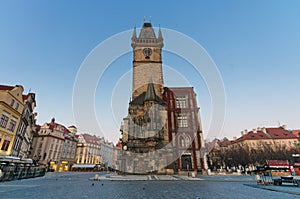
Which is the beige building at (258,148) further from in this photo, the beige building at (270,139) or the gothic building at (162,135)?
the gothic building at (162,135)

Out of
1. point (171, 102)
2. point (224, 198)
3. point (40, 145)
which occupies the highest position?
point (171, 102)

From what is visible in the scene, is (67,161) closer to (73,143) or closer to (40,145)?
(73,143)

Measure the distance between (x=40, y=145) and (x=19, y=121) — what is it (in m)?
29.6

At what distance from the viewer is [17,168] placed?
19984 millimetres

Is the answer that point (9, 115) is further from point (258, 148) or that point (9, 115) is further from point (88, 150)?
Result: point (258, 148)

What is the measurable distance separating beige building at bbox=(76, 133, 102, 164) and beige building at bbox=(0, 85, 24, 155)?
4526 cm

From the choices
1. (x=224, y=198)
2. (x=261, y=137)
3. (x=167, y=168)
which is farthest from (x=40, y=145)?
(x=261, y=137)

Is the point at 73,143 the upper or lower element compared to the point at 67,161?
upper

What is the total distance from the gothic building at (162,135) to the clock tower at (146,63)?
11.8 feet

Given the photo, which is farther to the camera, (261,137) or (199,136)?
(261,137)

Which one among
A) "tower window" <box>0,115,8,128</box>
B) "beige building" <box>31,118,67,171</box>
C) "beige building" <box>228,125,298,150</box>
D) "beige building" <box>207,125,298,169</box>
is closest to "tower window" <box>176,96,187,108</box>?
"beige building" <box>207,125,298,169</box>

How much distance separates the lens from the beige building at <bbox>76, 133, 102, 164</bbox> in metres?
71.9

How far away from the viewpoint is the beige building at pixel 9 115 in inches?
1039

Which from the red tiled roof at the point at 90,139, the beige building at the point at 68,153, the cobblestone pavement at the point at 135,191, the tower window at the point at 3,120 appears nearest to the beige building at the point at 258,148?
the cobblestone pavement at the point at 135,191
